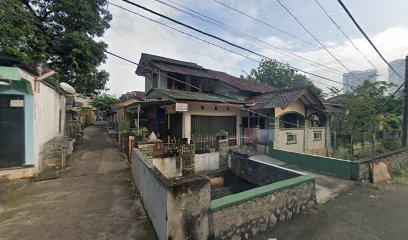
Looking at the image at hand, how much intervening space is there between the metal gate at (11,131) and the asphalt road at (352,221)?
27.2ft

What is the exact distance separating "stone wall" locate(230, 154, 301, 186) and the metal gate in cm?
850

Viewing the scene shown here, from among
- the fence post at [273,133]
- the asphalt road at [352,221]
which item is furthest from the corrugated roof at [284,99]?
the asphalt road at [352,221]

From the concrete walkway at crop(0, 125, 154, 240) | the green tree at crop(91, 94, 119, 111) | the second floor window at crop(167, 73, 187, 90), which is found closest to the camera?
the concrete walkway at crop(0, 125, 154, 240)

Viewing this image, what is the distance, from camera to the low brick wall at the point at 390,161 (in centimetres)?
803

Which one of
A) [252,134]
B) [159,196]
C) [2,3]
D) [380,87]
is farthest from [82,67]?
[380,87]

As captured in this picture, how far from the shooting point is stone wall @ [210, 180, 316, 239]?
13.1 feet

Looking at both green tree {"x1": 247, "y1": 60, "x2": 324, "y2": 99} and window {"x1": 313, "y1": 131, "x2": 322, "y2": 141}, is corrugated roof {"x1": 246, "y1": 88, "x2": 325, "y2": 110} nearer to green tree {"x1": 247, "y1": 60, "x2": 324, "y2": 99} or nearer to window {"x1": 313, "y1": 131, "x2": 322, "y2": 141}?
window {"x1": 313, "y1": 131, "x2": 322, "y2": 141}

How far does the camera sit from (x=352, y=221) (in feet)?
17.1

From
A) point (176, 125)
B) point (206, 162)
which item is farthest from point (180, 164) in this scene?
point (176, 125)

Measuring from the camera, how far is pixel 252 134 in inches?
516

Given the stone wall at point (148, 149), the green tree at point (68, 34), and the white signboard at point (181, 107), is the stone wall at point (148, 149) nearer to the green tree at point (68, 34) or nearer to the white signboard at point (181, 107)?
the white signboard at point (181, 107)

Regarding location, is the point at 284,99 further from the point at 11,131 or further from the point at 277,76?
the point at 277,76

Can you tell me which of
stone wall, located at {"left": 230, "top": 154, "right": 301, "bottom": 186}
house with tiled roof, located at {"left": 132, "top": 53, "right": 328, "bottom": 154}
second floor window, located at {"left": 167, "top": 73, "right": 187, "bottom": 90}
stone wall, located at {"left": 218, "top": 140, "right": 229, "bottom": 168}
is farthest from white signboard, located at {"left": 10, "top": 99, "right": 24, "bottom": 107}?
stone wall, located at {"left": 230, "top": 154, "right": 301, "bottom": 186}

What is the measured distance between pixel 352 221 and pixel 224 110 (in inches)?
345
